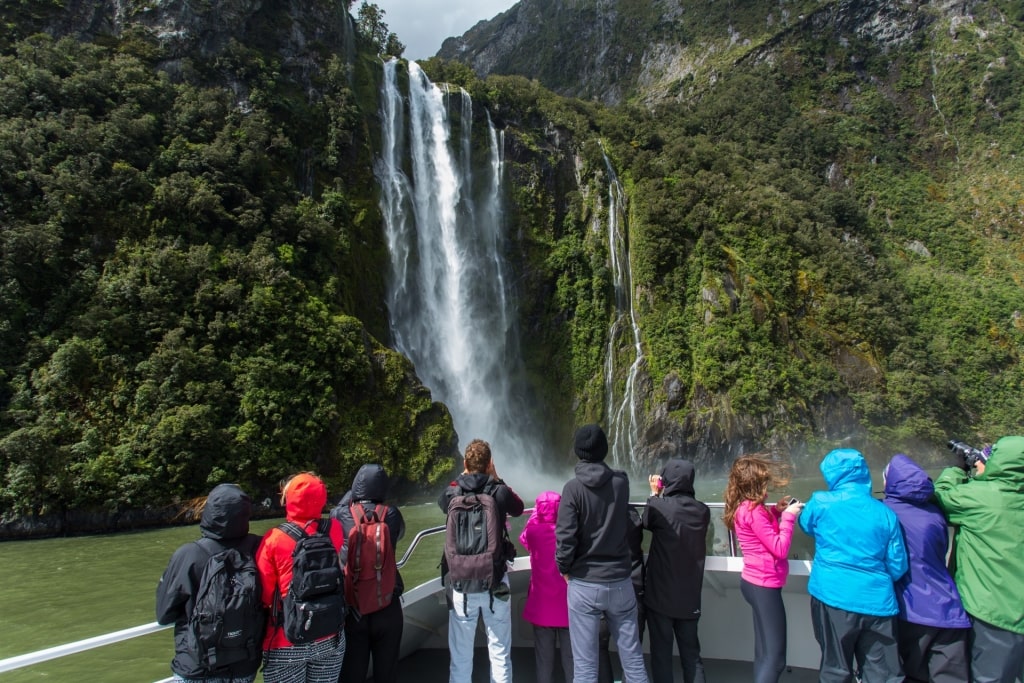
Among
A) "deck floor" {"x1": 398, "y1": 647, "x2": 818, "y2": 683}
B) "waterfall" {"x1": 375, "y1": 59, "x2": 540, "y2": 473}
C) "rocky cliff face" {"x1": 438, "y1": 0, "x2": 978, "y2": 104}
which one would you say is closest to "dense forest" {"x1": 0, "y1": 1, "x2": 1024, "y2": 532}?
"waterfall" {"x1": 375, "y1": 59, "x2": 540, "y2": 473}

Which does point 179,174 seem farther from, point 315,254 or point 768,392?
point 768,392

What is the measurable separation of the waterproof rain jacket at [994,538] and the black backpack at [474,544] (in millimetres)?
2469

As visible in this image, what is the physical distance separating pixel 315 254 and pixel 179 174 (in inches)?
171

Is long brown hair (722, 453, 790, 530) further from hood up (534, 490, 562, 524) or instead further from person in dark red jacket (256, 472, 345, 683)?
person in dark red jacket (256, 472, 345, 683)

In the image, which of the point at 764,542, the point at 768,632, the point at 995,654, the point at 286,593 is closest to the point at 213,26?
the point at 286,593

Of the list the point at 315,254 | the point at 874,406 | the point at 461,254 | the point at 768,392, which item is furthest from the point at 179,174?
the point at 874,406

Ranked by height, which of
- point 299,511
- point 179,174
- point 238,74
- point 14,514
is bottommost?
point 14,514

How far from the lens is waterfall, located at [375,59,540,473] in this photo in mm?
21750

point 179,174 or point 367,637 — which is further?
point 179,174

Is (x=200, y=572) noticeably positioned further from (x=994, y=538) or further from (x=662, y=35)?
(x=662, y=35)

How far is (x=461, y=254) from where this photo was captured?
76.6ft

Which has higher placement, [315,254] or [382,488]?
[315,254]

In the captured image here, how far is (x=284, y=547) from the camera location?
2910 millimetres

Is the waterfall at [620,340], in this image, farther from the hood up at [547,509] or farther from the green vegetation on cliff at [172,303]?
the hood up at [547,509]
